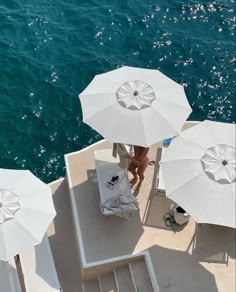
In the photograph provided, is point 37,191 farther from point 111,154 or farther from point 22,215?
point 111,154

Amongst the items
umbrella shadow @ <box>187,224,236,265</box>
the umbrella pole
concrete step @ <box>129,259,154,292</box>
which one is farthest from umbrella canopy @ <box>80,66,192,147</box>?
the umbrella pole

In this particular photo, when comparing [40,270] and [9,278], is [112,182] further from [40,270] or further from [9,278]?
[9,278]

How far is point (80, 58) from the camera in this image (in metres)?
21.3

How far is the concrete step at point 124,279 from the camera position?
1273 cm

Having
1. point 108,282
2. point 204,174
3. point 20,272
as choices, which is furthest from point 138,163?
point 20,272

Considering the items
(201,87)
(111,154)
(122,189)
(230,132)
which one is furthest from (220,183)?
(201,87)

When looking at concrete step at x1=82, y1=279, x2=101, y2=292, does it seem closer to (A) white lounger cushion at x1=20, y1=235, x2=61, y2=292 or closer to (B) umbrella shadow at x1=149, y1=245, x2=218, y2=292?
(A) white lounger cushion at x1=20, y1=235, x2=61, y2=292

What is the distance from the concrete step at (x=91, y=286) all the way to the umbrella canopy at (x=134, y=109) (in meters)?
4.91

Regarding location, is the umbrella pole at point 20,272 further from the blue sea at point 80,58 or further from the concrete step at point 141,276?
the blue sea at point 80,58

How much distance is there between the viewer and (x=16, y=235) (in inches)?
436

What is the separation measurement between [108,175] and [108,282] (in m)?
3.36

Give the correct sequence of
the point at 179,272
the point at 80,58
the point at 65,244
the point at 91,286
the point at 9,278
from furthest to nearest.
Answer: the point at 80,58, the point at 65,244, the point at 91,286, the point at 179,272, the point at 9,278

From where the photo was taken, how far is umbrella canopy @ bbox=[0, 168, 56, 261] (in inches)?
432

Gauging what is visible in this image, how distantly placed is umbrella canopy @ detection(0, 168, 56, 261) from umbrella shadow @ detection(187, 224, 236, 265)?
4699 mm
